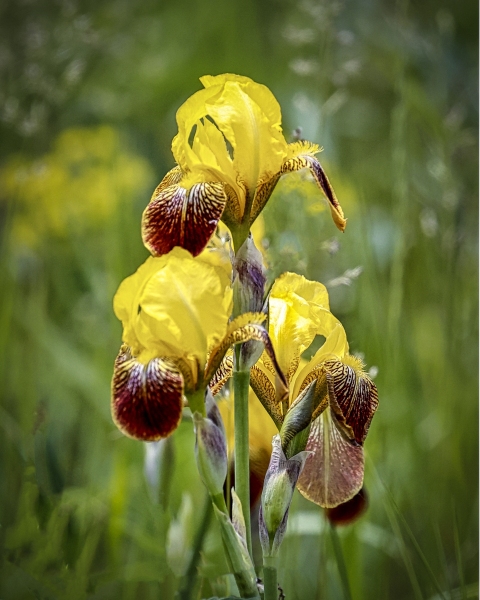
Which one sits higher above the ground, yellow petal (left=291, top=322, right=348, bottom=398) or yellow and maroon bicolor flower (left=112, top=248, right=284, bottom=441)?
yellow and maroon bicolor flower (left=112, top=248, right=284, bottom=441)

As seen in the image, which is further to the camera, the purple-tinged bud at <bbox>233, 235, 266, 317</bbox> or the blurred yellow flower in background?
the blurred yellow flower in background

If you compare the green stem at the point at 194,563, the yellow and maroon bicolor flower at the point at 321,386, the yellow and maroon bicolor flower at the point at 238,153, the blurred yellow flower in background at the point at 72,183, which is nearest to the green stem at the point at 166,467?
the green stem at the point at 194,563

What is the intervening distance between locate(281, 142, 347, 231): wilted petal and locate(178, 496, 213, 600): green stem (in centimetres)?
35

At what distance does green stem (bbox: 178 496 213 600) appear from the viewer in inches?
27.4

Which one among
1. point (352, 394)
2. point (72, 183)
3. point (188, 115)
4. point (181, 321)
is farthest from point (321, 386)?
point (72, 183)

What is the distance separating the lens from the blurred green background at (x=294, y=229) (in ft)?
3.10

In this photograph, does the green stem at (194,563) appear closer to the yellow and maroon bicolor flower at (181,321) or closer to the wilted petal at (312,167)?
the yellow and maroon bicolor flower at (181,321)

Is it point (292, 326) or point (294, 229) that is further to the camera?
point (294, 229)

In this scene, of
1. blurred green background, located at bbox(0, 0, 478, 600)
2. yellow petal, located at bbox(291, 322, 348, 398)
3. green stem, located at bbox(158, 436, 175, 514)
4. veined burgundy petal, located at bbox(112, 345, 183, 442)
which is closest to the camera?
veined burgundy petal, located at bbox(112, 345, 183, 442)

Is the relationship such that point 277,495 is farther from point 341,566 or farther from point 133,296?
point 341,566

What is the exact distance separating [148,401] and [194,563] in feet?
1.01

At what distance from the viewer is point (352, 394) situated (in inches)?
22.8

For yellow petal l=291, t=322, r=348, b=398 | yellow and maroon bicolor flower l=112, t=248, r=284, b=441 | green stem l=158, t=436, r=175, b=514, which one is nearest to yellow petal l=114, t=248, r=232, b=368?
yellow and maroon bicolor flower l=112, t=248, r=284, b=441

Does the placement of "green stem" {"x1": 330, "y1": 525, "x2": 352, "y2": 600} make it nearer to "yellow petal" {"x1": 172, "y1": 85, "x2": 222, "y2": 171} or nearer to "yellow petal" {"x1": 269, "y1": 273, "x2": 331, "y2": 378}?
"yellow petal" {"x1": 269, "y1": 273, "x2": 331, "y2": 378}
